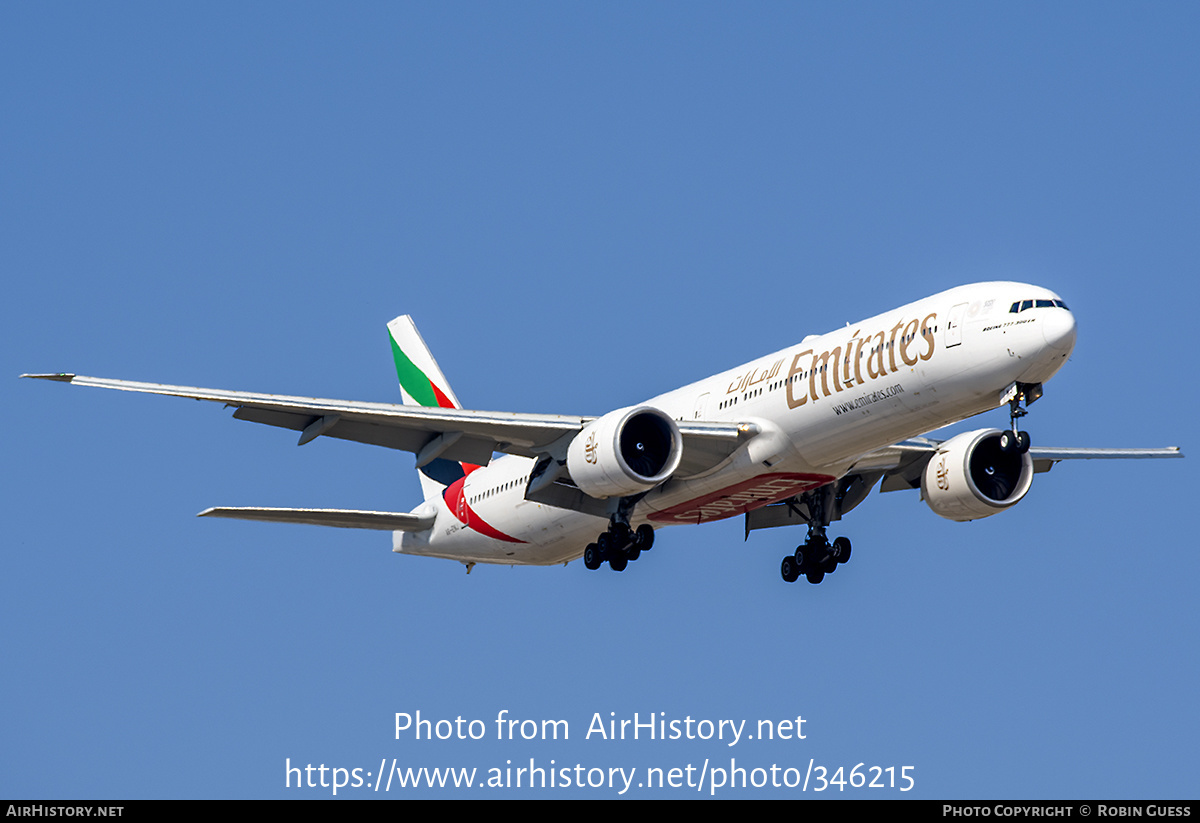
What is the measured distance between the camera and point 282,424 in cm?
3556


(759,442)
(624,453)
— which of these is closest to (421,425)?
(624,453)

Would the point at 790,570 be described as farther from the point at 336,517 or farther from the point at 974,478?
the point at 336,517

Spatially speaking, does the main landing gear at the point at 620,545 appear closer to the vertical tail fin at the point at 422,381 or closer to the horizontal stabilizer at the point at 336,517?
the horizontal stabilizer at the point at 336,517

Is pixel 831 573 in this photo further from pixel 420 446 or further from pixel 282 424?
pixel 282 424

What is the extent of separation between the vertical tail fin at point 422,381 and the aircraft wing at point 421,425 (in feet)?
21.7

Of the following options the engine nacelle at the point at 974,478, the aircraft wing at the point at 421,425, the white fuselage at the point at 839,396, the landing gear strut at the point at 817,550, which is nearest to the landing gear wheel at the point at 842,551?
the landing gear strut at the point at 817,550

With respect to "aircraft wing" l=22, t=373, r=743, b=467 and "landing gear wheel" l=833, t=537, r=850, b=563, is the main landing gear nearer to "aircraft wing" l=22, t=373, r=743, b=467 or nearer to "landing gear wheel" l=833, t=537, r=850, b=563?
"aircraft wing" l=22, t=373, r=743, b=467

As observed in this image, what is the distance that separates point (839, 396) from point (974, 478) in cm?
603

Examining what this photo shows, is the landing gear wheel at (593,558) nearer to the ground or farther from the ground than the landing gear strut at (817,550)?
nearer to the ground

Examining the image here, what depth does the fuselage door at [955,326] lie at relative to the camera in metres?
32.3

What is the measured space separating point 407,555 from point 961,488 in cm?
1471

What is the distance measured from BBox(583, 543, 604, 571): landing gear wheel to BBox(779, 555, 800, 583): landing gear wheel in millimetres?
5455

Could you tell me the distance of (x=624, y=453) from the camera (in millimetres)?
35156
